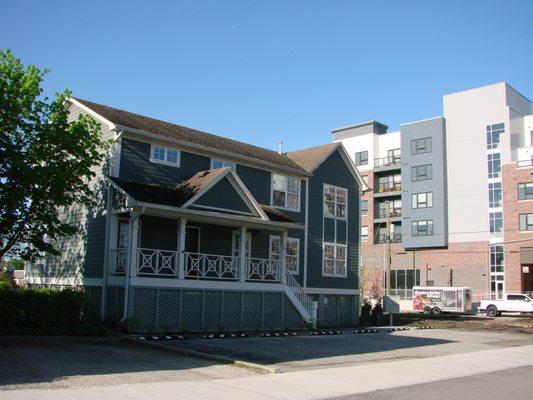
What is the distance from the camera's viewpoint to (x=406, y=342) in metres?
21.9

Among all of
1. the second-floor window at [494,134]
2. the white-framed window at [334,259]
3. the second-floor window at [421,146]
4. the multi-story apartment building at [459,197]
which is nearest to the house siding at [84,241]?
the white-framed window at [334,259]

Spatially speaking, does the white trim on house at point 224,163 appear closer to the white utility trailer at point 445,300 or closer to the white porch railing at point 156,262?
the white porch railing at point 156,262

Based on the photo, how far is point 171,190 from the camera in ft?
75.7

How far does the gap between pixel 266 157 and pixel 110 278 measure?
11319mm

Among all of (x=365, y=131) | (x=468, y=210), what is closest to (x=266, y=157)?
(x=468, y=210)

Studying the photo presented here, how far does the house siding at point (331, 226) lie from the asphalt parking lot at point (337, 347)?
214 inches

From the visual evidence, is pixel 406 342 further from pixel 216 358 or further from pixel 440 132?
pixel 440 132

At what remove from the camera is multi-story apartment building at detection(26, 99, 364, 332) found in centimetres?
2123

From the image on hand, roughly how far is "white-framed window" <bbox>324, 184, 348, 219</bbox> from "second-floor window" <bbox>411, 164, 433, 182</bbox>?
38.3m

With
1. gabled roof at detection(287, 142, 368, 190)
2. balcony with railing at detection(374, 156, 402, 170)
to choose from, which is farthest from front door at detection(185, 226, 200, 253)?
balcony with railing at detection(374, 156, 402, 170)

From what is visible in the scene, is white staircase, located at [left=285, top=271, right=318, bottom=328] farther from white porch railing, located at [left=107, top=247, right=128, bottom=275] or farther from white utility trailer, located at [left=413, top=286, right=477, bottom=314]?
white utility trailer, located at [left=413, top=286, right=477, bottom=314]

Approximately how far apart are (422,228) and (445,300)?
22.0 meters

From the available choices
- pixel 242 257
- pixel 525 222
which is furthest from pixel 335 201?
pixel 525 222

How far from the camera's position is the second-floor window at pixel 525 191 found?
192ft
